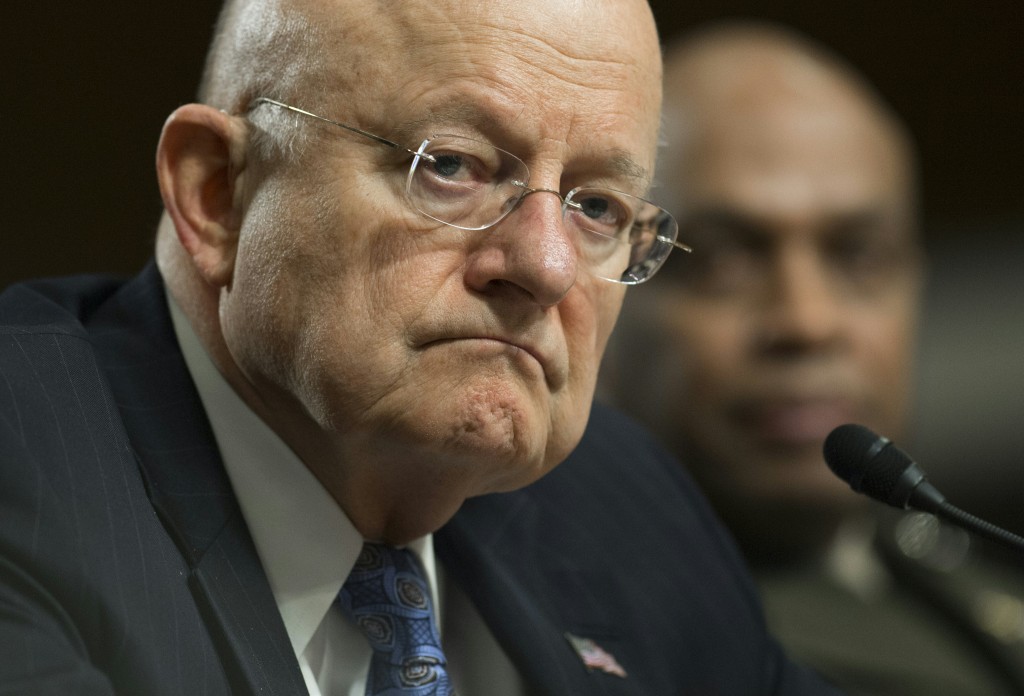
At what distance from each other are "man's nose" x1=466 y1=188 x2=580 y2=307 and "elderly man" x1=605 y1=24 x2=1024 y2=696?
4.32 feet

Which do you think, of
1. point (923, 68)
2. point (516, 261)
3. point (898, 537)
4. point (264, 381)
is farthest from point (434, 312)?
point (923, 68)

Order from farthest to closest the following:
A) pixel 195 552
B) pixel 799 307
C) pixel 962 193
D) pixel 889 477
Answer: pixel 962 193, pixel 799 307, pixel 889 477, pixel 195 552

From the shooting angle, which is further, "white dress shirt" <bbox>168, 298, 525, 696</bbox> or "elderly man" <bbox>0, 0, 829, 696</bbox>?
"white dress shirt" <bbox>168, 298, 525, 696</bbox>

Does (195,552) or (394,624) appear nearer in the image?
(195,552)

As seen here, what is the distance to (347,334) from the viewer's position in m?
1.29

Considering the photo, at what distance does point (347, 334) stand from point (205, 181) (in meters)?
0.28

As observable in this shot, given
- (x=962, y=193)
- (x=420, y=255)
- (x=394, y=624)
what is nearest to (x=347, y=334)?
(x=420, y=255)

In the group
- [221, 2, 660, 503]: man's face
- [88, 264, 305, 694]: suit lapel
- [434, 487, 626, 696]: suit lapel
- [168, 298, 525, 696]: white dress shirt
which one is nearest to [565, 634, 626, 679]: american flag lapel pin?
[434, 487, 626, 696]: suit lapel

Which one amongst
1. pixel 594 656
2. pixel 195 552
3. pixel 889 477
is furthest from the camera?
pixel 594 656

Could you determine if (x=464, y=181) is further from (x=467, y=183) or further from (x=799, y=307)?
(x=799, y=307)

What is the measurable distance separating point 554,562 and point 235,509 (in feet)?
1.70

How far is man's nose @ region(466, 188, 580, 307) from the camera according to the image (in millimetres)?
1287

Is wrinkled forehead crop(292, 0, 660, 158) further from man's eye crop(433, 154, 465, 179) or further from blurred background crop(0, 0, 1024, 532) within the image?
blurred background crop(0, 0, 1024, 532)

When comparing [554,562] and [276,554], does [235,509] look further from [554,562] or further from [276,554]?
[554,562]
